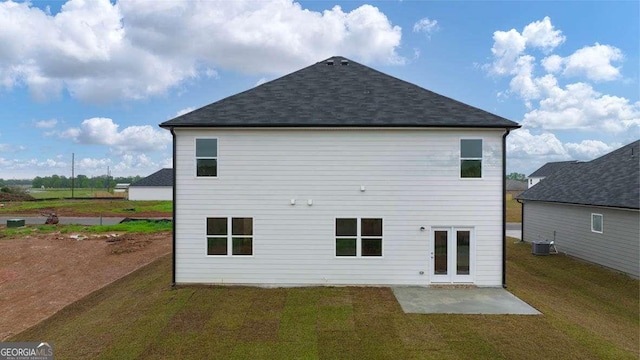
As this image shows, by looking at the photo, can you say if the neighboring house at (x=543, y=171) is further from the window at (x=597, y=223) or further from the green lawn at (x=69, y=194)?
the green lawn at (x=69, y=194)

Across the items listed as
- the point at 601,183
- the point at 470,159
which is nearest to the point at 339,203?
the point at 470,159

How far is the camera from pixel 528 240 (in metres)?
20.9

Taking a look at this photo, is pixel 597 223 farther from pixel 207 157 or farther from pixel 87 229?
pixel 87 229

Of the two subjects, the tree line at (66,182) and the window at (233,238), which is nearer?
the window at (233,238)

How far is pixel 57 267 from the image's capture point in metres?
15.4

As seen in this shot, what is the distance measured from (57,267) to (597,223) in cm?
2504

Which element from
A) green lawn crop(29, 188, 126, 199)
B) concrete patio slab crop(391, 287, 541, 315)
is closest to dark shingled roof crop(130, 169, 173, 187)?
green lawn crop(29, 188, 126, 199)

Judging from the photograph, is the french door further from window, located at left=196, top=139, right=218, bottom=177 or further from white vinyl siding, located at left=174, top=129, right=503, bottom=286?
window, located at left=196, top=139, right=218, bottom=177

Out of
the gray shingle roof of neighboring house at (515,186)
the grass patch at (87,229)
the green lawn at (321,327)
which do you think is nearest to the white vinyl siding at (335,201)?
the green lawn at (321,327)

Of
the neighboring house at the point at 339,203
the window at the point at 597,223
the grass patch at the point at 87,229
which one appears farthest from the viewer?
the grass patch at the point at 87,229

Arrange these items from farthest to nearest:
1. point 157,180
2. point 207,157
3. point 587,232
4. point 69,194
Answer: point 69,194, point 157,180, point 587,232, point 207,157

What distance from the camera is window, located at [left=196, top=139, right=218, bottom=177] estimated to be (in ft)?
36.8

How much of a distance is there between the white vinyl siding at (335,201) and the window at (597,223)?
7585mm

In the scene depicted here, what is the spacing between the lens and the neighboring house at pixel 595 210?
43.7 feet
